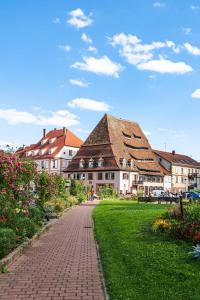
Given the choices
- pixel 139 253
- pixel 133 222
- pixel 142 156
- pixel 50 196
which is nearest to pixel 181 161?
pixel 142 156

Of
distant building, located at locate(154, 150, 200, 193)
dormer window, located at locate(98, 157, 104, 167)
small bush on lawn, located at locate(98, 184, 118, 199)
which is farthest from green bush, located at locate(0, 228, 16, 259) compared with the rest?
distant building, located at locate(154, 150, 200, 193)

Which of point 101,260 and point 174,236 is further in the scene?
point 174,236

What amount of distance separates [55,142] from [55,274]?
86.1 m

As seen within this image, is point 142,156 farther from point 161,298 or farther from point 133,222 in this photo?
point 161,298

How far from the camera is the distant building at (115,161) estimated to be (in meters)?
76.1

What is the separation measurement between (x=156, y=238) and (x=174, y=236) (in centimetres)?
63

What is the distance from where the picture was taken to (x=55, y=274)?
10.2m

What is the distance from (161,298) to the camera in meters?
7.89

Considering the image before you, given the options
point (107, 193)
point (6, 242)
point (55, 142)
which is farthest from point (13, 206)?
point (55, 142)

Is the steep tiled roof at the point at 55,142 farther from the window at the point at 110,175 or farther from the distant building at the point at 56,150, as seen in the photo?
the window at the point at 110,175

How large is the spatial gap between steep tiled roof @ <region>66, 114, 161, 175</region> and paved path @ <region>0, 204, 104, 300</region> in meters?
59.8

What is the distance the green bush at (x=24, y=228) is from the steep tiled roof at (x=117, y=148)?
190 feet

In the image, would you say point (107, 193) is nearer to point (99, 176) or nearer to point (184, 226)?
Answer: point (99, 176)

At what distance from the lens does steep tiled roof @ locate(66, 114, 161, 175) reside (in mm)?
77312
